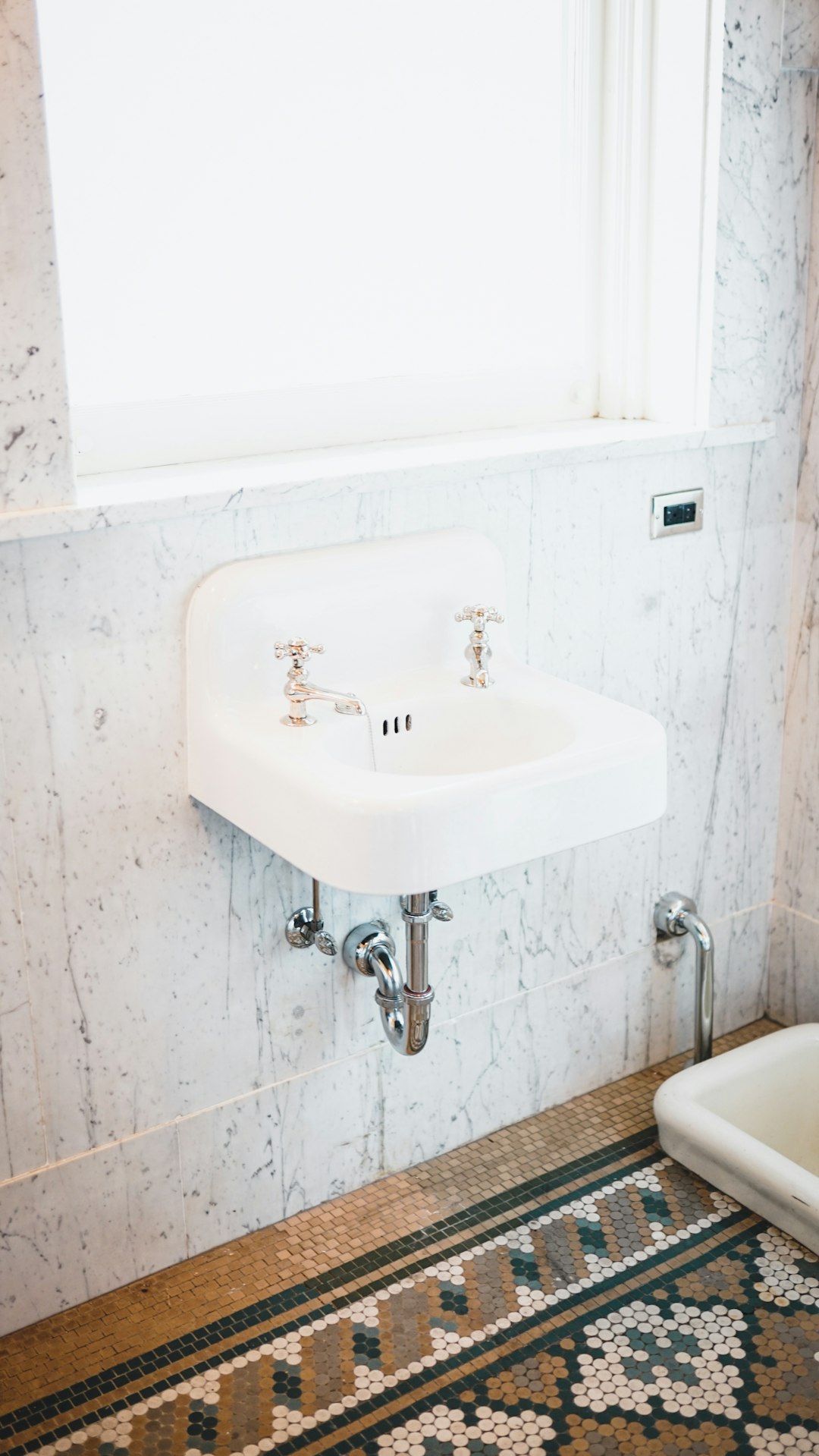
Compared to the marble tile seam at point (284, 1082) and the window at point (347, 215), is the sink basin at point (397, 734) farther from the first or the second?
the marble tile seam at point (284, 1082)

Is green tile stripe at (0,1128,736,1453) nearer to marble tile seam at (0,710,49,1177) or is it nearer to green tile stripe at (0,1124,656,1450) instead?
green tile stripe at (0,1124,656,1450)

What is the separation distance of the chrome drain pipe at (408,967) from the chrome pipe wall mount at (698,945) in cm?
48

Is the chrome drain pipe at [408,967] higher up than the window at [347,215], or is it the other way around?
the window at [347,215]

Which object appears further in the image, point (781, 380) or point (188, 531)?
point (781, 380)

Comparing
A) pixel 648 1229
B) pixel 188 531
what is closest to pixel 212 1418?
pixel 648 1229

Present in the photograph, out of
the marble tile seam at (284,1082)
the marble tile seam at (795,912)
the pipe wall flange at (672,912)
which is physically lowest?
the marble tile seam at (284,1082)

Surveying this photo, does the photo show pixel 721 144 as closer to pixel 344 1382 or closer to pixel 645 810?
pixel 645 810

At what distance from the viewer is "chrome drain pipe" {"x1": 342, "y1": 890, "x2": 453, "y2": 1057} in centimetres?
177

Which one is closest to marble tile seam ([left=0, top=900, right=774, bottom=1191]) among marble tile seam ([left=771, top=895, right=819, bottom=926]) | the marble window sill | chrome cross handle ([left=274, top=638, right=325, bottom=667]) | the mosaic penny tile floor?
marble tile seam ([left=771, top=895, right=819, bottom=926])

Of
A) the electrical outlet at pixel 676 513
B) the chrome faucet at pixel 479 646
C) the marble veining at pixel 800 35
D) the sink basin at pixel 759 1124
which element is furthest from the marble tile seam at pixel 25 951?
the marble veining at pixel 800 35

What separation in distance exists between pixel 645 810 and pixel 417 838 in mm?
325

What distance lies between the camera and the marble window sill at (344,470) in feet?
5.26

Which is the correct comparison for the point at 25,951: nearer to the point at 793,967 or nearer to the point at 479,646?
the point at 479,646

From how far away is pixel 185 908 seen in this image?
1.83 meters
